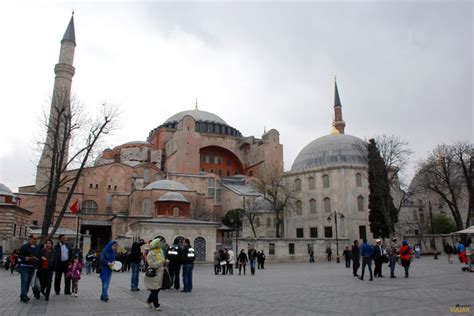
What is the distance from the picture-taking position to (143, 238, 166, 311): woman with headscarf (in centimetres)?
712

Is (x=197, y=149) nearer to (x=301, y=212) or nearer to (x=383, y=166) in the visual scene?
(x=301, y=212)

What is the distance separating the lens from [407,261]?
13039 millimetres

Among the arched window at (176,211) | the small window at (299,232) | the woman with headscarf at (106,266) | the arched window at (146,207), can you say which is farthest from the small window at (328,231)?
the woman with headscarf at (106,266)

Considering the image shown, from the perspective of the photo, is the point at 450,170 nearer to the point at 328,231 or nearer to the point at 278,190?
the point at 328,231

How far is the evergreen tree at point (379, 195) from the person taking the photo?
3216 centimetres

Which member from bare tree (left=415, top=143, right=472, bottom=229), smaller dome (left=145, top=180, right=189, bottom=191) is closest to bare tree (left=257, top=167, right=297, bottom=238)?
smaller dome (left=145, top=180, right=189, bottom=191)

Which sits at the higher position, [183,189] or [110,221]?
[183,189]

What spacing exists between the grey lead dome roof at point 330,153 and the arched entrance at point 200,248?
716 inches

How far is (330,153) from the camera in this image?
4419cm

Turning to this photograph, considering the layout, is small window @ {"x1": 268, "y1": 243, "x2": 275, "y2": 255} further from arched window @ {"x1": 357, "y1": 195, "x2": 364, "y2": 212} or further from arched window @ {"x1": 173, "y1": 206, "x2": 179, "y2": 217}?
arched window @ {"x1": 357, "y1": 195, "x2": 364, "y2": 212}

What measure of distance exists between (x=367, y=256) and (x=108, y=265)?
8.32 m

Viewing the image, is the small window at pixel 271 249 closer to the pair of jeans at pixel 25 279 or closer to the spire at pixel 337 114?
the pair of jeans at pixel 25 279

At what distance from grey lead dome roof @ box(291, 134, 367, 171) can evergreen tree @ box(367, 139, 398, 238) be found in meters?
8.79

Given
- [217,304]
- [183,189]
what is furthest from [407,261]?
[183,189]
